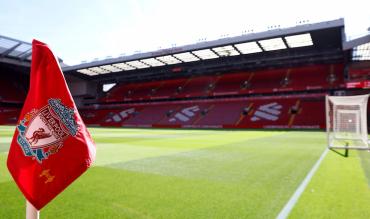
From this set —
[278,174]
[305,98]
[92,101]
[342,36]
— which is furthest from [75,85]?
[278,174]

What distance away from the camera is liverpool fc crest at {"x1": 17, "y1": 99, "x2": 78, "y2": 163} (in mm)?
1890

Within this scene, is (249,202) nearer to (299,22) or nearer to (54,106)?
(54,106)

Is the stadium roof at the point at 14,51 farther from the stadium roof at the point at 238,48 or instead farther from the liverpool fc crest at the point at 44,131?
the liverpool fc crest at the point at 44,131

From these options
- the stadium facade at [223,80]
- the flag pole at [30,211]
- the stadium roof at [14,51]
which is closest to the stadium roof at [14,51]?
the stadium roof at [14,51]

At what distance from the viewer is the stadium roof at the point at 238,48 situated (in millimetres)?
28859

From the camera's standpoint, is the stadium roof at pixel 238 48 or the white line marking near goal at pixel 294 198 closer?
the white line marking near goal at pixel 294 198

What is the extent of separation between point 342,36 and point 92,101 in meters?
43.8

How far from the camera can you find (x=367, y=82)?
3084 cm

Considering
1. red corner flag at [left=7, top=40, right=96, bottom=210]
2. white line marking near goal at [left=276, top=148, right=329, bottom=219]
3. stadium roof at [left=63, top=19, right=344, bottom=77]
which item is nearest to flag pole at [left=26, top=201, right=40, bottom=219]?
red corner flag at [left=7, top=40, right=96, bottom=210]

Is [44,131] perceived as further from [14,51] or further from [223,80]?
[14,51]

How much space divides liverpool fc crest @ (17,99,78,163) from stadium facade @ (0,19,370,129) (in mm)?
30113

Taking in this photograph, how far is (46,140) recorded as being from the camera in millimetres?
1908

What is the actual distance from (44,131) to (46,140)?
0.07 m

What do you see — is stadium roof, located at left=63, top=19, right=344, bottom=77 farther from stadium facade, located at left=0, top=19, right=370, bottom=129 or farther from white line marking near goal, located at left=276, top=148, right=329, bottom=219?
white line marking near goal, located at left=276, top=148, right=329, bottom=219
